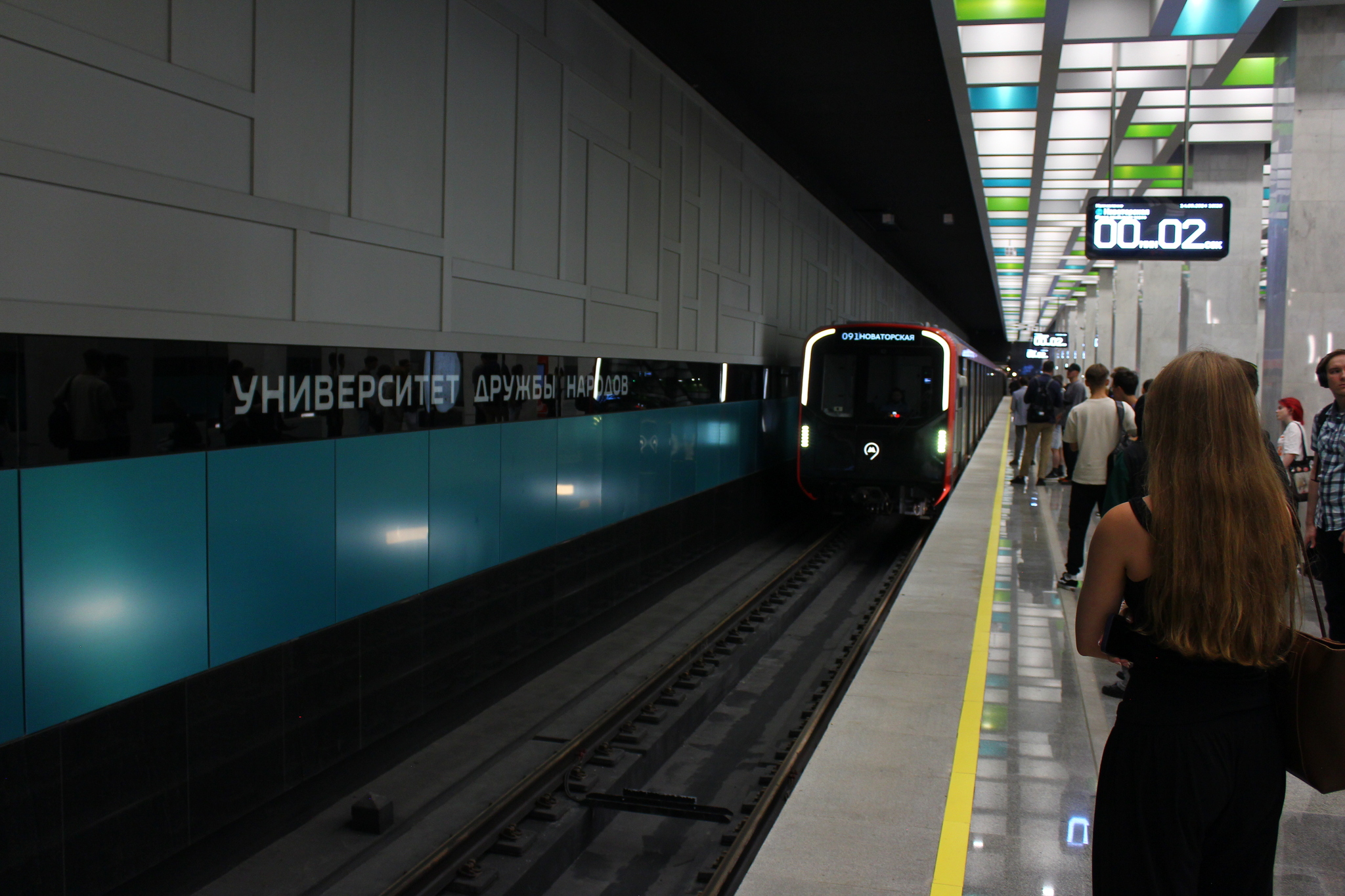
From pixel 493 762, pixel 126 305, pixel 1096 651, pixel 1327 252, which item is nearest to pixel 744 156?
pixel 1327 252

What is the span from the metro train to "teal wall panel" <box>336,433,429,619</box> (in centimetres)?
835

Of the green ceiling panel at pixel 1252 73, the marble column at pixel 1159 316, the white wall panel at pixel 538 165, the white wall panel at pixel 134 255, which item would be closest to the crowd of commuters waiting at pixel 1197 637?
the white wall panel at pixel 134 255

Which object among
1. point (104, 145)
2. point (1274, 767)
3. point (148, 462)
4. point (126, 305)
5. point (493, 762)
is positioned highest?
point (104, 145)

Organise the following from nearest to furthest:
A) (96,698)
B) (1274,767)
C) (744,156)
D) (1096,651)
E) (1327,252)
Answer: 1. (1274,767)
2. (1096,651)
3. (96,698)
4. (1327,252)
5. (744,156)

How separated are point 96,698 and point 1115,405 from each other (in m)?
6.96

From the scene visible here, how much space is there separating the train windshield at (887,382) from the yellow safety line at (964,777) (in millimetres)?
5388

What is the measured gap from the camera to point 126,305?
393 centimetres

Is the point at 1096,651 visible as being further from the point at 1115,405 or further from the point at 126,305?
the point at 1115,405

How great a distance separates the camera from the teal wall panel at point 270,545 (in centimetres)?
442

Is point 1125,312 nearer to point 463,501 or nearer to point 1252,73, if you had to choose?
point 1252,73

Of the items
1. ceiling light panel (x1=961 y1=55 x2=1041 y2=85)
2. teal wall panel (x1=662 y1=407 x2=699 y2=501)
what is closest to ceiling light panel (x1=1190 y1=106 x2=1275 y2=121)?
ceiling light panel (x1=961 y1=55 x2=1041 y2=85)

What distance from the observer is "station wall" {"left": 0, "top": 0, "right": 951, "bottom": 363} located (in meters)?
3.70

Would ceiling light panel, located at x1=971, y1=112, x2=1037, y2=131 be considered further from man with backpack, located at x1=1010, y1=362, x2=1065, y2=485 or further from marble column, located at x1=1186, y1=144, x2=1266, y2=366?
man with backpack, located at x1=1010, y1=362, x2=1065, y2=485

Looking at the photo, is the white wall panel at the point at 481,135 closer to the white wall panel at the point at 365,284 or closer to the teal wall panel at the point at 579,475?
the white wall panel at the point at 365,284
